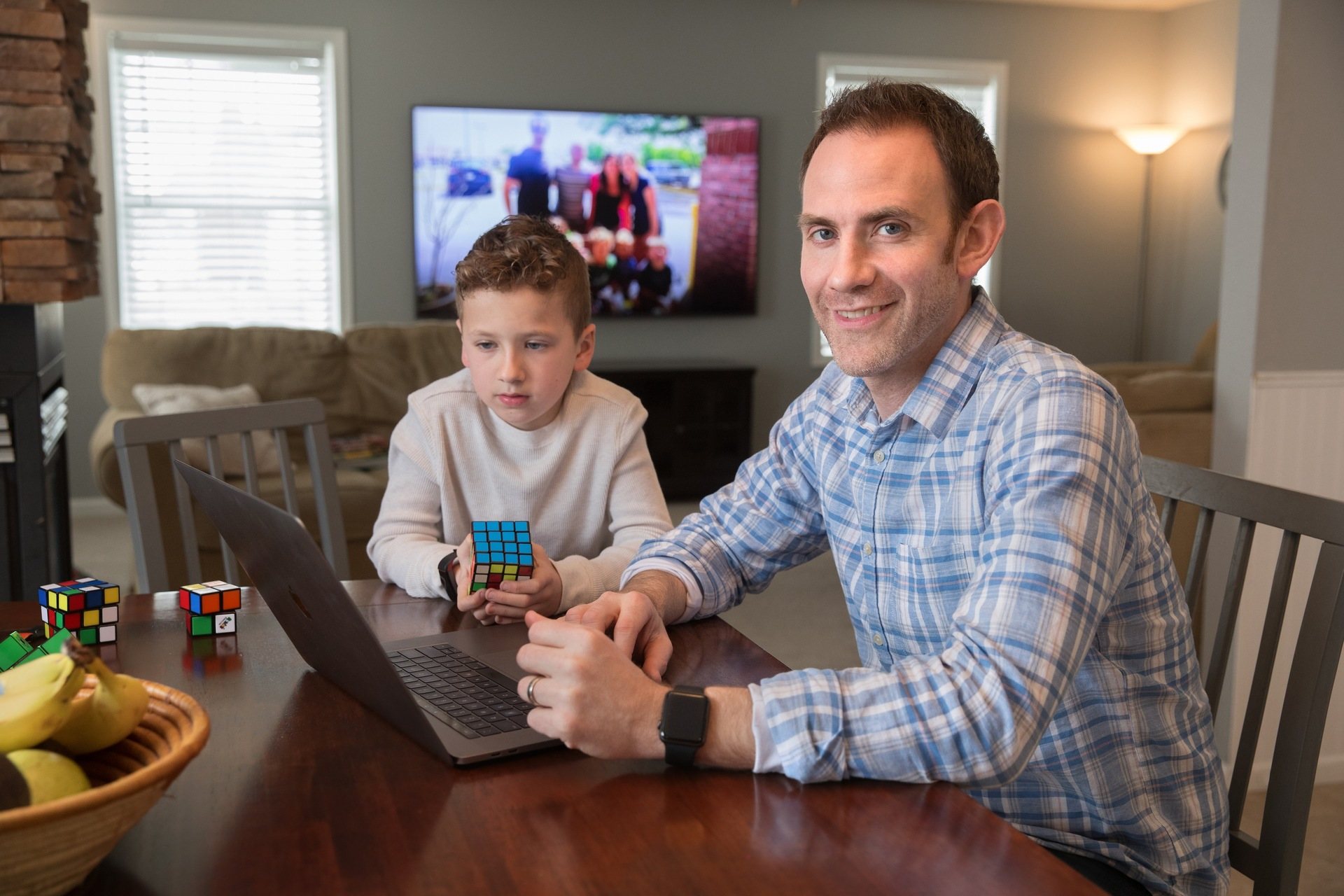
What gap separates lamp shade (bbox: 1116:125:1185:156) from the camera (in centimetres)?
657

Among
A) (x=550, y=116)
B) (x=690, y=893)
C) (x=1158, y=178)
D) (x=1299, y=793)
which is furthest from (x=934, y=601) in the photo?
(x=1158, y=178)

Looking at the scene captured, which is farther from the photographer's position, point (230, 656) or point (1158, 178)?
point (1158, 178)

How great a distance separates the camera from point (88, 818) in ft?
2.07

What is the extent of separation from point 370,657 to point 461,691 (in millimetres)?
187

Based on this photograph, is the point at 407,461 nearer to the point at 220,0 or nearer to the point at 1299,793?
the point at 1299,793

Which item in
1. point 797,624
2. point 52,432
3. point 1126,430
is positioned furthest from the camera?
point 797,624

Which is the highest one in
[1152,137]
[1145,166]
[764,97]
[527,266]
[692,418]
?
[764,97]

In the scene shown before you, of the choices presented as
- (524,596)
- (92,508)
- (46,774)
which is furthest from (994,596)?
(92,508)

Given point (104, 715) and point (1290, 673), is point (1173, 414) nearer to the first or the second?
point (1290, 673)

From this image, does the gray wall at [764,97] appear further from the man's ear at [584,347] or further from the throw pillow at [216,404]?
the man's ear at [584,347]

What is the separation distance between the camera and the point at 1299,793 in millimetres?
1214

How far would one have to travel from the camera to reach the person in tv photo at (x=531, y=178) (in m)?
5.96

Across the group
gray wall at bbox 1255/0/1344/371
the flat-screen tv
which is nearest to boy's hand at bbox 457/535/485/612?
gray wall at bbox 1255/0/1344/371

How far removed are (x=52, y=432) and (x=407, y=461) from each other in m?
1.87
